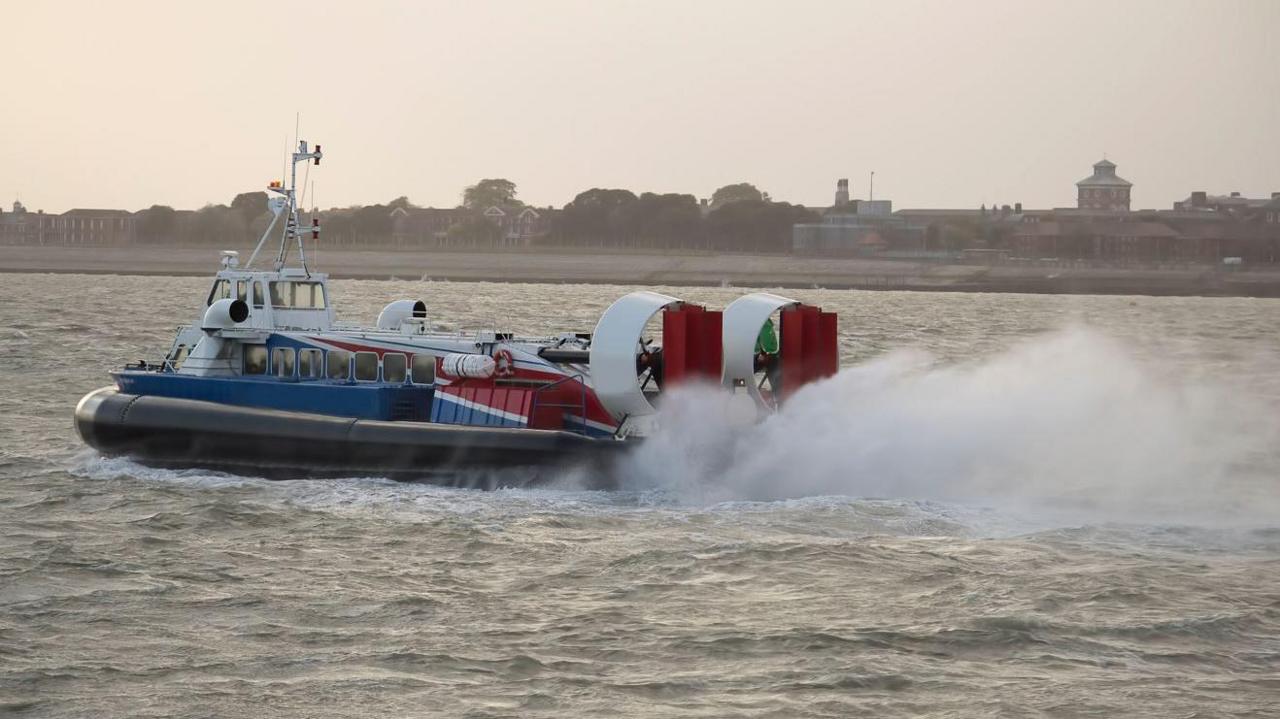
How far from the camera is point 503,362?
17359 millimetres

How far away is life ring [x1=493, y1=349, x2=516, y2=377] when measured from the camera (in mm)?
17344

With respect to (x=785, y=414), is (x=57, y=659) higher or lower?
lower

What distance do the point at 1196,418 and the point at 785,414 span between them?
644 centimetres

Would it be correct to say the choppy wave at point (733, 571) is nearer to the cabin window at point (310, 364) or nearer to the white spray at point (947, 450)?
the white spray at point (947, 450)

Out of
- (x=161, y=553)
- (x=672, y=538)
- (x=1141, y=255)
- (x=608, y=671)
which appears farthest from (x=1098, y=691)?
(x=1141, y=255)

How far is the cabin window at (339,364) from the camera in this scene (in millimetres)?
18328

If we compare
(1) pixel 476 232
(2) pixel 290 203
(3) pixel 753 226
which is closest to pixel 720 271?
(3) pixel 753 226

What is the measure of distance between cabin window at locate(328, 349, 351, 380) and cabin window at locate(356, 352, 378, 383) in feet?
0.45

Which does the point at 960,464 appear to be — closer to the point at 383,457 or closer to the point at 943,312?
the point at 383,457

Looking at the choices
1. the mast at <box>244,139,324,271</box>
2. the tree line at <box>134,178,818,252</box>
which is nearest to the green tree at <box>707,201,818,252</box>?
the tree line at <box>134,178,818,252</box>

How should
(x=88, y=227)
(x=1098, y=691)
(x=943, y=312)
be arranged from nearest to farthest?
(x=1098, y=691) → (x=943, y=312) → (x=88, y=227)

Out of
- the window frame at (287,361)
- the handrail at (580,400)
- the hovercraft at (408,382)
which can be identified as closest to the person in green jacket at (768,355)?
the hovercraft at (408,382)

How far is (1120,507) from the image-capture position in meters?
15.6

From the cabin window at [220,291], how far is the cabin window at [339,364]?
1856mm
